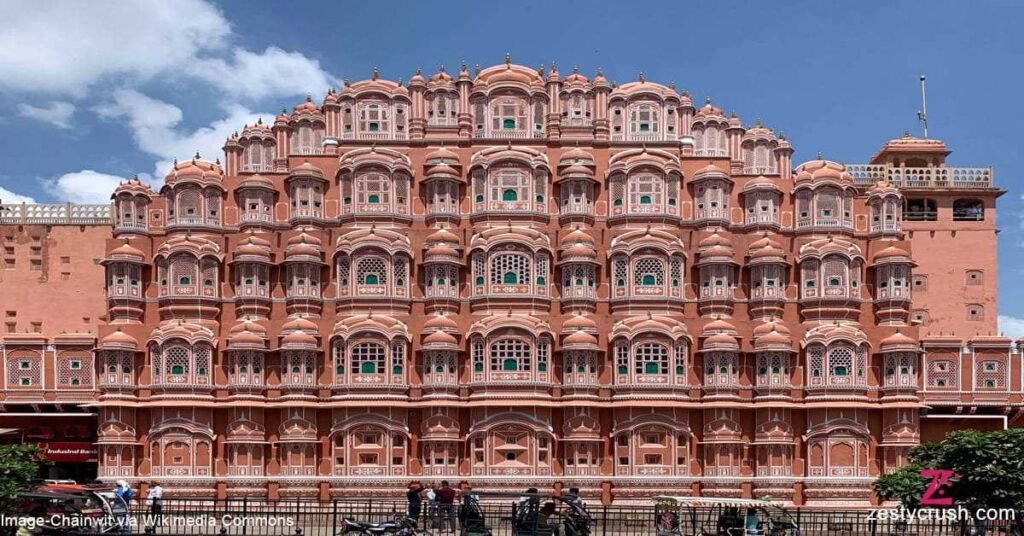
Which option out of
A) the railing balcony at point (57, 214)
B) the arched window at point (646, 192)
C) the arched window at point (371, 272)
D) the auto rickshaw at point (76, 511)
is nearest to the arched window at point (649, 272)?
the arched window at point (646, 192)

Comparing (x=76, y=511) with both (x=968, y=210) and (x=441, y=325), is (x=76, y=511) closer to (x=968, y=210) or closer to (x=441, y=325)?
(x=441, y=325)

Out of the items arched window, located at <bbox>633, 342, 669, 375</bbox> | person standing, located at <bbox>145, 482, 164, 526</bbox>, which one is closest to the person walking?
person standing, located at <bbox>145, 482, 164, 526</bbox>

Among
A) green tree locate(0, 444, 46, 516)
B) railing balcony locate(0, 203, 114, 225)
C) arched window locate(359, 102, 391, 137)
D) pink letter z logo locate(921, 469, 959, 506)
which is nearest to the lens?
green tree locate(0, 444, 46, 516)

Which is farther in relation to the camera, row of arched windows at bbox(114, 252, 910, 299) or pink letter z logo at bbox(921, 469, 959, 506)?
row of arched windows at bbox(114, 252, 910, 299)

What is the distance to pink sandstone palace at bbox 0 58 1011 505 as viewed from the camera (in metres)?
42.1

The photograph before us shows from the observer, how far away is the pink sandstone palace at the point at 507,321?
42.1m

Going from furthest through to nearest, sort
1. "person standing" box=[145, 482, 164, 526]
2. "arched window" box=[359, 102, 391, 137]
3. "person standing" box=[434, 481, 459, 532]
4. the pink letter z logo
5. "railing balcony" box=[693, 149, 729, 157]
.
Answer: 1. "railing balcony" box=[693, 149, 729, 157]
2. "arched window" box=[359, 102, 391, 137]
3. the pink letter z logo
4. "person standing" box=[145, 482, 164, 526]
5. "person standing" box=[434, 481, 459, 532]

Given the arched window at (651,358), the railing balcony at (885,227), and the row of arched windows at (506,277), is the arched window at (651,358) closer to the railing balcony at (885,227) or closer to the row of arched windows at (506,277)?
the row of arched windows at (506,277)

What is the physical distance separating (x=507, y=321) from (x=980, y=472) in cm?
1838

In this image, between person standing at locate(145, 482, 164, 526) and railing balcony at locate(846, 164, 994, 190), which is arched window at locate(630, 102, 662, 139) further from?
person standing at locate(145, 482, 164, 526)

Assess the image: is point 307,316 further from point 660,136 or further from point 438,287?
point 660,136

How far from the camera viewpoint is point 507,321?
1656 inches

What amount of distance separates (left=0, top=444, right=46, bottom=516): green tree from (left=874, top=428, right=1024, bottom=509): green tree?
91.7 ft

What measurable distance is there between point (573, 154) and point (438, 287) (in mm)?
8330
